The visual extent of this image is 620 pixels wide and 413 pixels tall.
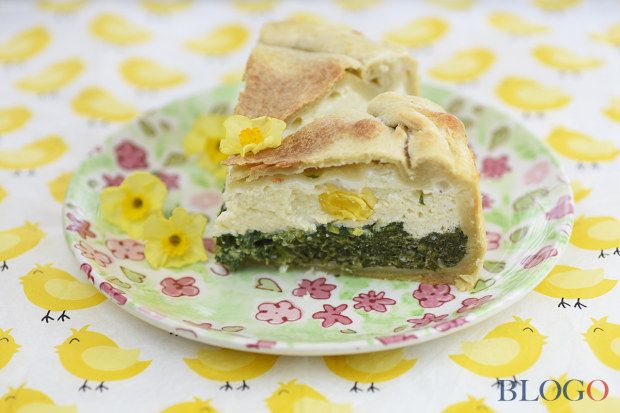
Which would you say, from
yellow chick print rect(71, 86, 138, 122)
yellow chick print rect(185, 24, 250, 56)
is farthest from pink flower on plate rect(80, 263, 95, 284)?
yellow chick print rect(185, 24, 250, 56)

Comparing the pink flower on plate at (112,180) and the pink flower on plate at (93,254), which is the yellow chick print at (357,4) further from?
the pink flower on plate at (93,254)

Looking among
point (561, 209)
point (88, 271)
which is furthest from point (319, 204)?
point (561, 209)

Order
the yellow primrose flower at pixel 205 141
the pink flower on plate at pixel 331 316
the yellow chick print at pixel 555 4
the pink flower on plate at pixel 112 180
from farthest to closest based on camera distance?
1. the yellow chick print at pixel 555 4
2. the yellow primrose flower at pixel 205 141
3. the pink flower on plate at pixel 112 180
4. the pink flower on plate at pixel 331 316

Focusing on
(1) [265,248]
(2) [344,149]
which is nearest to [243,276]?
(1) [265,248]

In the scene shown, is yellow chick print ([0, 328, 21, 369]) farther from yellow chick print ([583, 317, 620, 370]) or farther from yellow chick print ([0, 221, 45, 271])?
yellow chick print ([583, 317, 620, 370])

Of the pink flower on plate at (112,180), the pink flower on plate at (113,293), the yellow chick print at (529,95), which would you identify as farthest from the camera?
the yellow chick print at (529,95)

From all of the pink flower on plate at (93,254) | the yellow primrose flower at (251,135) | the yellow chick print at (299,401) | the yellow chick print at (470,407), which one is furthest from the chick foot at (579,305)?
the pink flower on plate at (93,254)
